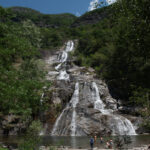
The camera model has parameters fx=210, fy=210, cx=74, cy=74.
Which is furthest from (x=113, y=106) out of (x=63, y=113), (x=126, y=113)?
(x=63, y=113)

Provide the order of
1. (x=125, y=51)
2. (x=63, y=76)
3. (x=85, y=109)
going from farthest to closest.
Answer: (x=125, y=51), (x=63, y=76), (x=85, y=109)

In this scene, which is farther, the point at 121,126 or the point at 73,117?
the point at 73,117

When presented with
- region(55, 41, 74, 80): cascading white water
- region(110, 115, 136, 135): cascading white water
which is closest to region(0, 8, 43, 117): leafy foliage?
region(110, 115, 136, 135): cascading white water

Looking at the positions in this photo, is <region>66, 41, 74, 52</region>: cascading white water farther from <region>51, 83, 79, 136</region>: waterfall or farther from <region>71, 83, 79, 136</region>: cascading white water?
<region>51, 83, 79, 136</region>: waterfall

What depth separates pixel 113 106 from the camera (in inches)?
1439

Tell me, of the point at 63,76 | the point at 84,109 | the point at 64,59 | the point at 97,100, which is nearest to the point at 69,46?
the point at 64,59

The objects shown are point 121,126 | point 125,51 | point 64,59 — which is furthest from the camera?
point 64,59

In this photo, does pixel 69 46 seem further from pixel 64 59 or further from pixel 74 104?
pixel 74 104

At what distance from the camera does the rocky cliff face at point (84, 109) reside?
2983cm

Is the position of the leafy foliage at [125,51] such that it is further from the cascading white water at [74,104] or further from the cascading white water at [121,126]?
the cascading white water at [74,104]

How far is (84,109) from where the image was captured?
106ft

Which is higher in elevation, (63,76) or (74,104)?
(63,76)

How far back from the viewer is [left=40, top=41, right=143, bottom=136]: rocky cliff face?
2983 cm

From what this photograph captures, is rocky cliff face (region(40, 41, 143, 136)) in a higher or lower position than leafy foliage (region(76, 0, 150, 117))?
lower
